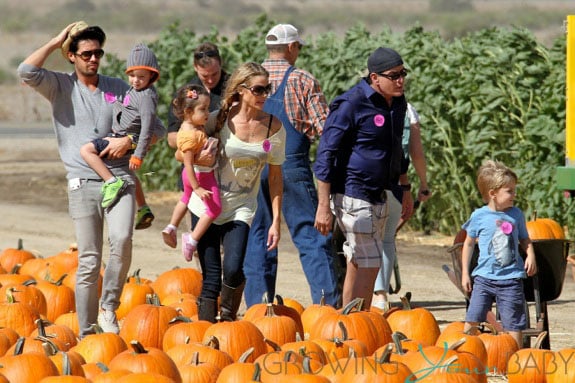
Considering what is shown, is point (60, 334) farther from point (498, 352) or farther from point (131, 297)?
point (498, 352)

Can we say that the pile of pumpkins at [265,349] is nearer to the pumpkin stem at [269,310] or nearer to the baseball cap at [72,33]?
the pumpkin stem at [269,310]

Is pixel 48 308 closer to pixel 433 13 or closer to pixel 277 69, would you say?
pixel 277 69

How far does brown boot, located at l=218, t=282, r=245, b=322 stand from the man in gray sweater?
61 cm

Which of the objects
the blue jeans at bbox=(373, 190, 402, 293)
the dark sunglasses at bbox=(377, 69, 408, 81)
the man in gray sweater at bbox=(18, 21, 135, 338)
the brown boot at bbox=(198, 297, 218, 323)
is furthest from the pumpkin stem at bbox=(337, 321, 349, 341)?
the blue jeans at bbox=(373, 190, 402, 293)

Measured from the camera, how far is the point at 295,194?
866 cm

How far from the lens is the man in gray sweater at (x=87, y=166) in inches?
292

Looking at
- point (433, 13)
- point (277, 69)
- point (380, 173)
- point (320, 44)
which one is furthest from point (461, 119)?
point (433, 13)

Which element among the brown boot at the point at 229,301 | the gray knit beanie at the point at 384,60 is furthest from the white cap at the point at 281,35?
the brown boot at the point at 229,301

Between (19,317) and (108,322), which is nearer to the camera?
(108,322)

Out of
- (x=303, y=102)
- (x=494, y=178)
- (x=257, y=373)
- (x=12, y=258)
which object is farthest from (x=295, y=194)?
(x=257, y=373)

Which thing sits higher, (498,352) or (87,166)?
(87,166)

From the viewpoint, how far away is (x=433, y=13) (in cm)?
7200

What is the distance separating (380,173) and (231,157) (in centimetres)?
89

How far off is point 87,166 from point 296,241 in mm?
1819
